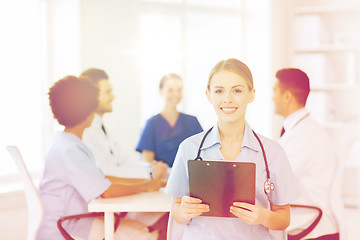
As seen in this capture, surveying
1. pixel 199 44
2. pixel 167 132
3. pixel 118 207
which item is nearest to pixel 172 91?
pixel 167 132

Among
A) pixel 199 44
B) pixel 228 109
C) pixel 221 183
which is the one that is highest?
pixel 199 44

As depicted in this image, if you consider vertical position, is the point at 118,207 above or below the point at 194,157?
below

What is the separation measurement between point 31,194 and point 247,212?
101 centimetres

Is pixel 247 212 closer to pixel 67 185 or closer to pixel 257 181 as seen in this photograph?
pixel 257 181

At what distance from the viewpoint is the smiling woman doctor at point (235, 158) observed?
1.63 metres

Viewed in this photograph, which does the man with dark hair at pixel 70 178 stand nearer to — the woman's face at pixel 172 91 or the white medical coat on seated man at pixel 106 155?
the white medical coat on seated man at pixel 106 155

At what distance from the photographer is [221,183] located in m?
1.51

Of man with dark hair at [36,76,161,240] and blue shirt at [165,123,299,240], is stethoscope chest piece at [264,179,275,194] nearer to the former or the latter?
blue shirt at [165,123,299,240]

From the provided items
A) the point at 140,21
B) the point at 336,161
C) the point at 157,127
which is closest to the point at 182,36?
the point at 140,21

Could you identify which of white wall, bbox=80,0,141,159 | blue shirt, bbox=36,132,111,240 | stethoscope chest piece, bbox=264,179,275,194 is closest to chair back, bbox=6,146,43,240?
blue shirt, bbox=36,132,111,240

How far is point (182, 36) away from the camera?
4.95m

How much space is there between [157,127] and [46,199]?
50.1 inches

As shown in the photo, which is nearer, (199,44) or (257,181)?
(257,181)

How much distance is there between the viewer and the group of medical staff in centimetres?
165
